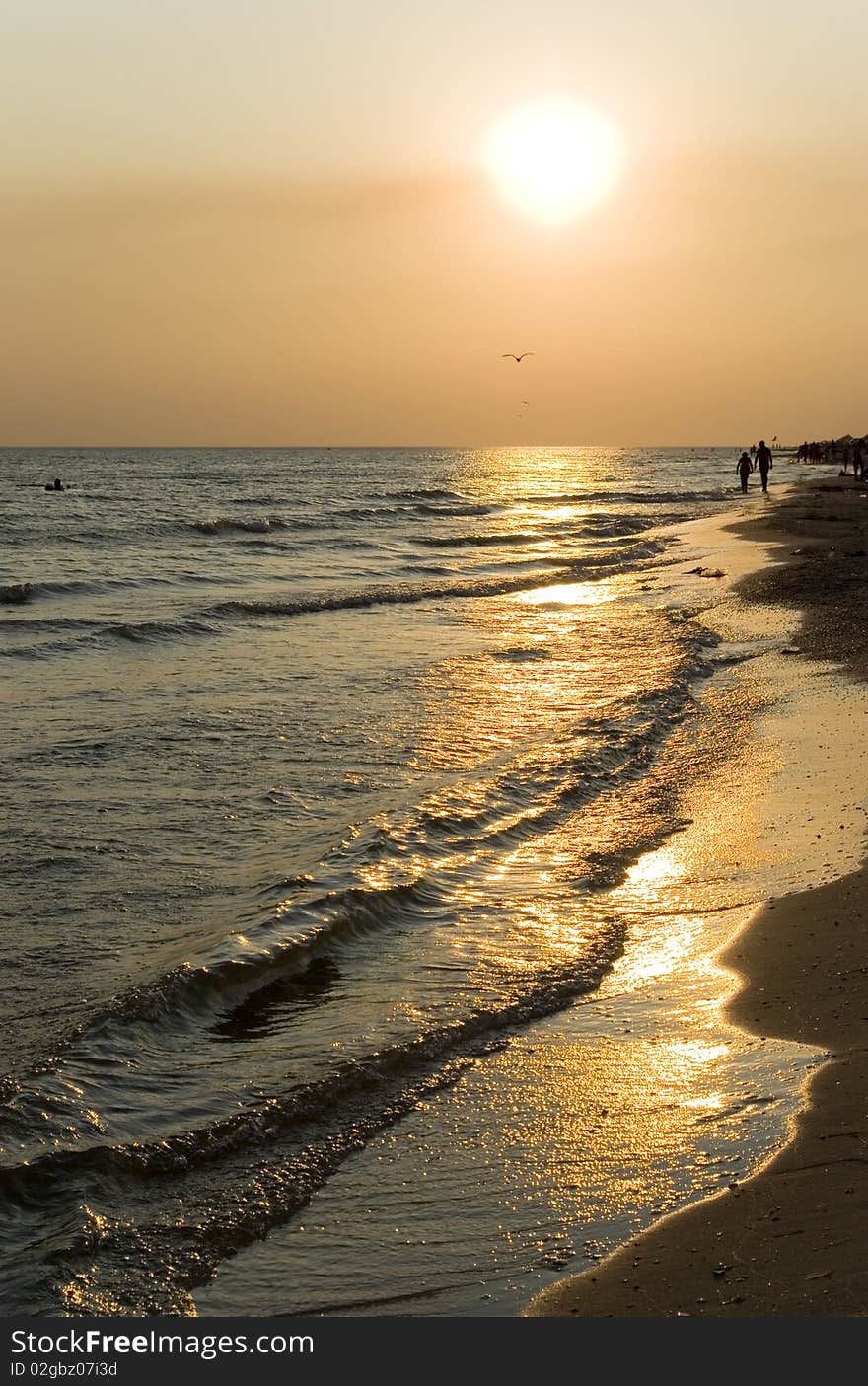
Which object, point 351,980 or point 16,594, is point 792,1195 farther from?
point 16,594

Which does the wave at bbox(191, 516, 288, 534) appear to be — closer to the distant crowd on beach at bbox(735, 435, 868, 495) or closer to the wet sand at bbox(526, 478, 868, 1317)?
the distant crowd on beach at bbox(735, 435, 868, 495)

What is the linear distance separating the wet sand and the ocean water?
0.17m

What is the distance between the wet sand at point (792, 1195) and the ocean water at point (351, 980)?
17 cm

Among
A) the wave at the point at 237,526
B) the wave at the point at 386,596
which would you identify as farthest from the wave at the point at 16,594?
the wave at the point at 237,526

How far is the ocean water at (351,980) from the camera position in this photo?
4.55 meters

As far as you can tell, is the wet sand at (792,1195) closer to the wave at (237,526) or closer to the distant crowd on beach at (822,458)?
the wave at (237,526)

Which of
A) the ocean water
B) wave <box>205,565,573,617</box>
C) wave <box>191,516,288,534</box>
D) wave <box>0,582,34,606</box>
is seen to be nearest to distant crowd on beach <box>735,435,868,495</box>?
wave <box>191,516,288,534</box>

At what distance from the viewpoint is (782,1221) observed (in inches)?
167

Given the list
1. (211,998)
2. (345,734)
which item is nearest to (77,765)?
(345,734)

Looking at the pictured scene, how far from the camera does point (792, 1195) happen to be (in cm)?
440

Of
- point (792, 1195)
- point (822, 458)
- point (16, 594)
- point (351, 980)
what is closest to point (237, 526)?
point (16, 594)

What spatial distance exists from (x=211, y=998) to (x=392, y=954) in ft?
3.72

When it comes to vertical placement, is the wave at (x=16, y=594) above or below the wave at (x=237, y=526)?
below

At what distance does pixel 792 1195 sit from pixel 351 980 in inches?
122
